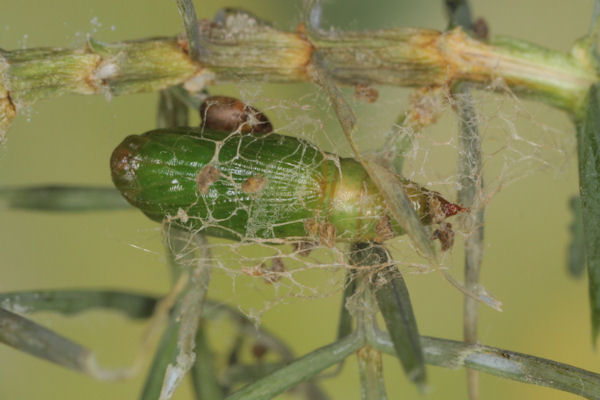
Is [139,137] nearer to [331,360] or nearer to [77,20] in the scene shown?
[331,360]

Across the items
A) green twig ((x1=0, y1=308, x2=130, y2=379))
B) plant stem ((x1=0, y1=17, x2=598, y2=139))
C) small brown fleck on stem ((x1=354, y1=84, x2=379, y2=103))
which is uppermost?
plant stem ((x1=0, y1=17, x2=598, y2=139))

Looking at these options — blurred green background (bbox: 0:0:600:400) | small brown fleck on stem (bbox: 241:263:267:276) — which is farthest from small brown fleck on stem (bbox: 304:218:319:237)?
blurred green background (bbox: 0:0:600:400)

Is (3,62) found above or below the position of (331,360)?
above

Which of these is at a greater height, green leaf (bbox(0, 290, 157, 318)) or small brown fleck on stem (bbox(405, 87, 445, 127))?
small brown fleck on stem (bbox(405, 87, 445, 127))

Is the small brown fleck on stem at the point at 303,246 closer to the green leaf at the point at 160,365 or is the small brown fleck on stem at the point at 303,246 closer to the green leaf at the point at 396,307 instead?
the green leaf at the point at 396,307

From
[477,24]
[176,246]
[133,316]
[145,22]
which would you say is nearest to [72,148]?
[145,22]

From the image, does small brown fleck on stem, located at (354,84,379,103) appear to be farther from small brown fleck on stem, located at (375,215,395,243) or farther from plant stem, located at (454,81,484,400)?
small brown fleck on stem, located at (375,215,395,243)
